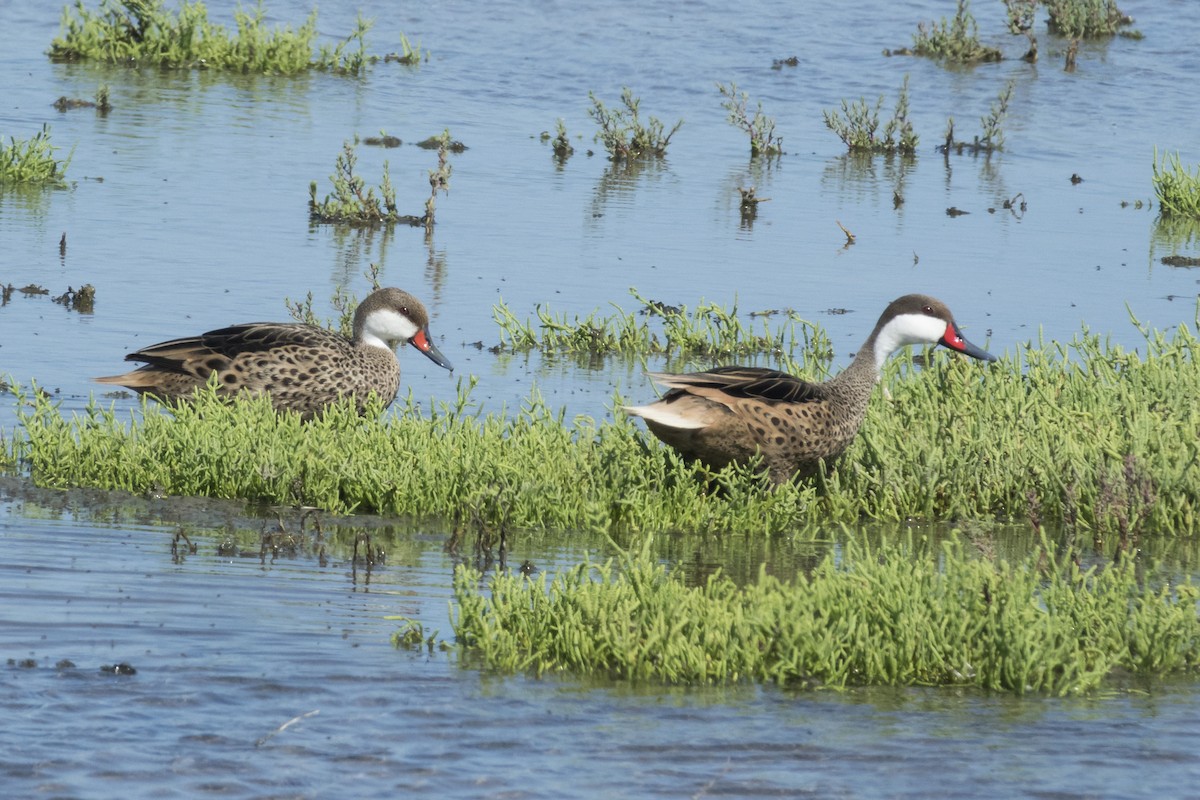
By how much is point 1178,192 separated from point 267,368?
392 inches

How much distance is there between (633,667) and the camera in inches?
240

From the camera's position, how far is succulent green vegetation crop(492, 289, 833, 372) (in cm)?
1145

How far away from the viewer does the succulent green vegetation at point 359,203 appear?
14.6 metres

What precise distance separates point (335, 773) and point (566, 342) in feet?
21.4

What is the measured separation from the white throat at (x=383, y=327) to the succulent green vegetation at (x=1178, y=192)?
8.67 metres

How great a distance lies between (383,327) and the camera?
10.0 metres

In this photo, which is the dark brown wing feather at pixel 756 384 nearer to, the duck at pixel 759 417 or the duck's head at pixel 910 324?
the duck at pixel 759 417

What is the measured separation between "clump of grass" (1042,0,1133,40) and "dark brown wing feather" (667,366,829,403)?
60.3 feet

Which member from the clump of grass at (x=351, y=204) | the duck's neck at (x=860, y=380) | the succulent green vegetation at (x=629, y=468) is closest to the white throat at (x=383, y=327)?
the succulent green vegetation at (x=629, y=468)

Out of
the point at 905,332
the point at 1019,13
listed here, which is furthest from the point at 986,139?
the point at 905,332

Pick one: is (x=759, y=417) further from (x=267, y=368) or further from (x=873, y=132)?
(x=873, y=132)

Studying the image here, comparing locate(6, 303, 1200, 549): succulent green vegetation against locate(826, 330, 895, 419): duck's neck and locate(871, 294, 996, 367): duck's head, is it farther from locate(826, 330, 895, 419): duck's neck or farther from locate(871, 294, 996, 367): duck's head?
locate(871, 294, 996, 367): duck's head

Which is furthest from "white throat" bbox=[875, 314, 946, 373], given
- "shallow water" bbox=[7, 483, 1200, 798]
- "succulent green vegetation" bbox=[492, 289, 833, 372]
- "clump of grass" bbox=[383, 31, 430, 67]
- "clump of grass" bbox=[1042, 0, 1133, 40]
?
"clump of grass" bbox=[1042, 0, 1133, 40]

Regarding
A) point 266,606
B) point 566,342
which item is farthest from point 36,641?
point 566,342
